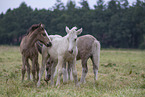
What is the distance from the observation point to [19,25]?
50844 millimetres

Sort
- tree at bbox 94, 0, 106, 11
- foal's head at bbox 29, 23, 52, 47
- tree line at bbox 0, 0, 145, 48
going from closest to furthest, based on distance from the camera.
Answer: foal's head at bbox 29, 23, 52, 47 → tree line at bbox 0, 0, 145, 48 → tree at bbox 94, 0, 106, 11

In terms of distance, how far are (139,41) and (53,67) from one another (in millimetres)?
46000

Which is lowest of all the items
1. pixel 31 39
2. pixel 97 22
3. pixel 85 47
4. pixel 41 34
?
pixel 85 47

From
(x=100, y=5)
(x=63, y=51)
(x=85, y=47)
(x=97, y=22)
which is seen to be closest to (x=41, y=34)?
(x=63, y=51)

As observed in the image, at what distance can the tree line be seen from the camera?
48688 millimetres

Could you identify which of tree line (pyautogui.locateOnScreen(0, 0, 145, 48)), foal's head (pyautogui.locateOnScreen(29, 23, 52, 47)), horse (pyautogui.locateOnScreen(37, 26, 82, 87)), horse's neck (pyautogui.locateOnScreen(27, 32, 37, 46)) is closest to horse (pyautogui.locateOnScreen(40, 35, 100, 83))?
horse (pyautogui.locateOnScreen(37, 26, 82, 87))

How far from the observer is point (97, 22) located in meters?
53.5

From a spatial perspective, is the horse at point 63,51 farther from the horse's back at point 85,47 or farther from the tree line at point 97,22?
the tree line at point 97,22

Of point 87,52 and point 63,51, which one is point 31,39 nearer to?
point 63,51

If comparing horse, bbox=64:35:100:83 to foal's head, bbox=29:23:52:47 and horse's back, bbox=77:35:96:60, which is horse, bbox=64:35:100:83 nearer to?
horse's back, bbox=77:35:96:60

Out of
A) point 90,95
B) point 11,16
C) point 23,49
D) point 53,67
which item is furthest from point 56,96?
point 11,16

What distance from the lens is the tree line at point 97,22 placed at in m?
48.7

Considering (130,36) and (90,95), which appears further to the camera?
(130,36)

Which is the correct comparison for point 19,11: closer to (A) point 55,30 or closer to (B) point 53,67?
(A) point 55,30
